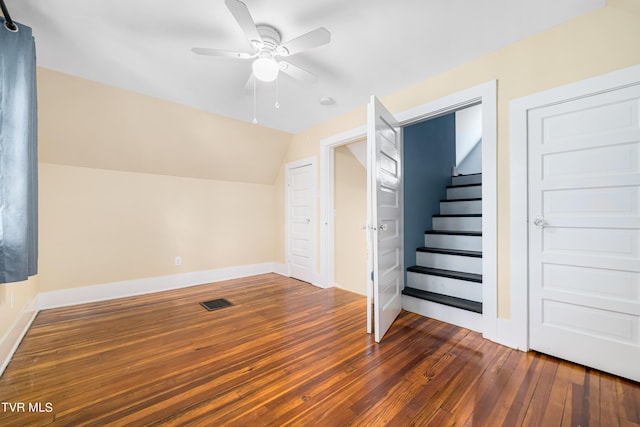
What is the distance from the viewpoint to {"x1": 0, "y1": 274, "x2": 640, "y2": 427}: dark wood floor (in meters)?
1.34

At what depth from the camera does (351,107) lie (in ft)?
10.6

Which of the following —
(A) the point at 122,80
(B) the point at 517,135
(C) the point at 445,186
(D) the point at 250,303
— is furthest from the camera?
(C) the point at 445,186

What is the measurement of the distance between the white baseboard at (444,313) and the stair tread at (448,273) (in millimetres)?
298

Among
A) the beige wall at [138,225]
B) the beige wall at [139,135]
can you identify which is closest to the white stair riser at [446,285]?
the beige wall at [138,225]

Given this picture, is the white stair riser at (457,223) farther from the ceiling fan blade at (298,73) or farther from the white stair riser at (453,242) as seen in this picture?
the ceiling fan blade at (298,73)

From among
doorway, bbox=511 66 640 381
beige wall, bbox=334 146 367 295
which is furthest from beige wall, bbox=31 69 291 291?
doorway, bbox=511 66 640 381

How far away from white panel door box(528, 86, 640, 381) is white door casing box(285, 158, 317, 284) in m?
2.59

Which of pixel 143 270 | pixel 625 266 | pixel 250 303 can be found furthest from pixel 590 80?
pixel 143 270

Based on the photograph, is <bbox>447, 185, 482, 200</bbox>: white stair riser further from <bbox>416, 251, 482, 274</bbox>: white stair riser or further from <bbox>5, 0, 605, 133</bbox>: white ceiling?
<bbox>5, 0, 605, 133</bbox>: white ceiling

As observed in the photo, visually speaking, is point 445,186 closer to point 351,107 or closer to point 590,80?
point 351,107

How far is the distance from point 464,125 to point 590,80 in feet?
9.54

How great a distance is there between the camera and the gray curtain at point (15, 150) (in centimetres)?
160

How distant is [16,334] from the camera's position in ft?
6.70

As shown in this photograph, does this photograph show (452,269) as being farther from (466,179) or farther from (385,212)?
(466,179)
